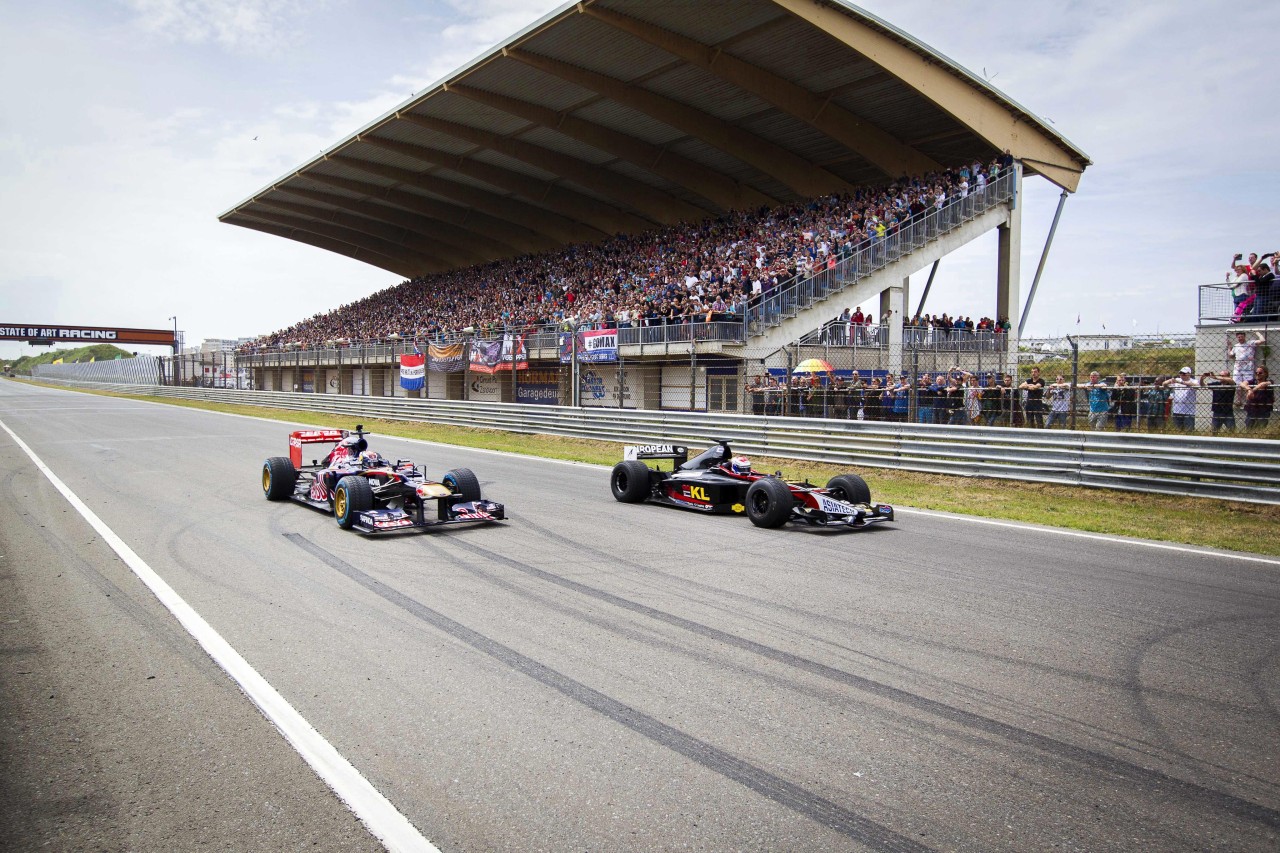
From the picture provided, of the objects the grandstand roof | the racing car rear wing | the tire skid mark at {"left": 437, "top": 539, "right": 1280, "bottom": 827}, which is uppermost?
the grandstand roof

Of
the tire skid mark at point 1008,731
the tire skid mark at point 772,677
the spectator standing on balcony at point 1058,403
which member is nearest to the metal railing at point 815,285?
the spectator standing on balcony at point 1058,403

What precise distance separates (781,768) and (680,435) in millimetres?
14378

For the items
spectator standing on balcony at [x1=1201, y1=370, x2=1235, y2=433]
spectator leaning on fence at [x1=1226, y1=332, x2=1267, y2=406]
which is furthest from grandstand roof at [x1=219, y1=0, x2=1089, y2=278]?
spectator standing on balcony at [x1=1201, y1=370, x2=1235, y2=433]

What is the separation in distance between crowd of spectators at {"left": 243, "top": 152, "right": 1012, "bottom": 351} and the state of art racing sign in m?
69.8

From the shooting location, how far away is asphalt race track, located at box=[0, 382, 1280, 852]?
124 inches

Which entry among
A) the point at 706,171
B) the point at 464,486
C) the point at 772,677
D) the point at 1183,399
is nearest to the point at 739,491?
the point at 464,486

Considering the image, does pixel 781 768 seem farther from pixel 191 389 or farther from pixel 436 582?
pixel 191 389

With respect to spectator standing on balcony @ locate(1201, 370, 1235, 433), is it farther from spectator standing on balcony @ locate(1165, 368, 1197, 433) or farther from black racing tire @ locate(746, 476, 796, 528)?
black racing tire @ locate(746, 476, 796, 528)

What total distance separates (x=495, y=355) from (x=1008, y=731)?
77.1ft

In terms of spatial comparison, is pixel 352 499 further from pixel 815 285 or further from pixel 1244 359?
pixel 815 285

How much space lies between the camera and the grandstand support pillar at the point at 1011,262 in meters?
29.5

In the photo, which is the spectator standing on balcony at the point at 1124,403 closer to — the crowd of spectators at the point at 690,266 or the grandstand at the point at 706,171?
the grandstand at the point at 706,171

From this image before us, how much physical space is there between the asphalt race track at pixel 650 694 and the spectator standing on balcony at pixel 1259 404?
399cm

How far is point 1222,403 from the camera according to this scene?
1152 cm
